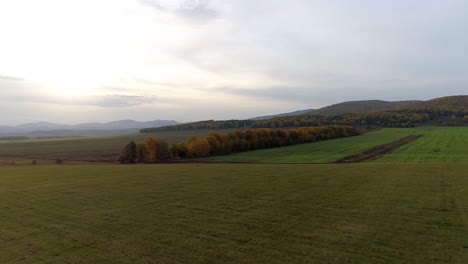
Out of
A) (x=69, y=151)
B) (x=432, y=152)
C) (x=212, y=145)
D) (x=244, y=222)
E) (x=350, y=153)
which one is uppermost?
(x=212, y=145)

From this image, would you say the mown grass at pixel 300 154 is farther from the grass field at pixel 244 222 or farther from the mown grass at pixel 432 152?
the grass field at pixel 244 222

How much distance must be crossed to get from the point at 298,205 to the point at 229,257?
34.3 ft

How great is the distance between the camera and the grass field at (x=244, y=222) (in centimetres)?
1423

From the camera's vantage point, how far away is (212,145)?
86750mm

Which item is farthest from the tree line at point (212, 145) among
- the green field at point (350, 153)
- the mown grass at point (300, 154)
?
the green field at point (350, 153)

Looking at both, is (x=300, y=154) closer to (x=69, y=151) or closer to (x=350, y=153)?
(x=350, y=153)

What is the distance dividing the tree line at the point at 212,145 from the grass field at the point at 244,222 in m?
46.5

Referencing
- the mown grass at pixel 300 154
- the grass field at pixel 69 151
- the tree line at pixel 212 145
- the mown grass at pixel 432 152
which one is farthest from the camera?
the grass field at pixel 69 151

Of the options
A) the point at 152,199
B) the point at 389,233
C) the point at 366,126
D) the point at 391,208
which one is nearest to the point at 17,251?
the point at 152,199

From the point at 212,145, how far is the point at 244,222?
224ft

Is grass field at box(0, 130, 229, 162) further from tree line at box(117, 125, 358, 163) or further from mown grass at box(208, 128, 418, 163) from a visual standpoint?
mown grass at box(208, 128, 418, 163)

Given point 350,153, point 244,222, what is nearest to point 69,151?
point 350,153

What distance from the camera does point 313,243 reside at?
49.8ft

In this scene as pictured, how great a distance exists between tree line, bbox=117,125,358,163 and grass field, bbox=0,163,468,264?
153 ft
